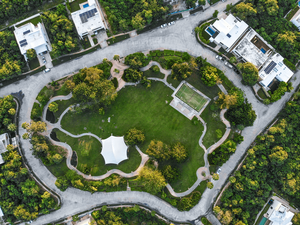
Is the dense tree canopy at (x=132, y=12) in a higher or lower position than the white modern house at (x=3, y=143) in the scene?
higher

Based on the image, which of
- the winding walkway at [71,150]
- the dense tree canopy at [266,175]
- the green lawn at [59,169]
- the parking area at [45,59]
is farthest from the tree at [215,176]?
the parking area at [45,59]

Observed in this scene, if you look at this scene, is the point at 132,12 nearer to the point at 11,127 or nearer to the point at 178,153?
the point at 178,153

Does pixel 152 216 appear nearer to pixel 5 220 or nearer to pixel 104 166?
pixel 104 166

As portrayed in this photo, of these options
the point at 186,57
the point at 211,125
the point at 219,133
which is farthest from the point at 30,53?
the point at 219,133

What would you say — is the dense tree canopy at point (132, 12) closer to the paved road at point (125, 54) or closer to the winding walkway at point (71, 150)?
the paved road at point (125, 54)

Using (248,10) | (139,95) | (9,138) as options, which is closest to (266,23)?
(248,10)

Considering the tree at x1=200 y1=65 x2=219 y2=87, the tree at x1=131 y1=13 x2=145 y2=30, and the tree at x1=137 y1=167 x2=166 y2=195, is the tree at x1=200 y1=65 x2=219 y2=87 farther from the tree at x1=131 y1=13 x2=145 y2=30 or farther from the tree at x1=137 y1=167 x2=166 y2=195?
the tree at x1=137 y1=167 x2=166 y2=195
